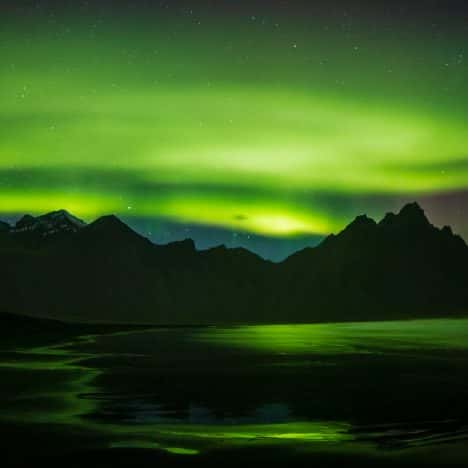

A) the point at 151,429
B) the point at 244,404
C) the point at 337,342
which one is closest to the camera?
the point at 151,429

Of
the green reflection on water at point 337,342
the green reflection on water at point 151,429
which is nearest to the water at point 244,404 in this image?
the green reflection on water at point 151,429

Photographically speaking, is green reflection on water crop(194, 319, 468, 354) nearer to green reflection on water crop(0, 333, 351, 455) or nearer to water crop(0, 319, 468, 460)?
water crop(0, 319, 468, 460)

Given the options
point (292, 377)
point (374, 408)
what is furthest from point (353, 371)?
point (374, 408)

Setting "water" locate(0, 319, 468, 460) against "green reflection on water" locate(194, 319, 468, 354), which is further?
"green reflection on water" locate(194, 319, 468, 354)

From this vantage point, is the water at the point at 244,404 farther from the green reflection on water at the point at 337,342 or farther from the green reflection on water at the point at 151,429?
the green reflection on water at the point at 337,342

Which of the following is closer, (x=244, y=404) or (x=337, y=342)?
(x=244, y=404)

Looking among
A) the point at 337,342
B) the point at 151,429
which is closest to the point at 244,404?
the point at 151,429

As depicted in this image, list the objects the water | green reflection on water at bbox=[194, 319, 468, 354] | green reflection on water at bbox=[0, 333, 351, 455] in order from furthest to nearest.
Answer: green reflection on water at bbox=[194, 319, 468, 354] → the water → green reflection on water at bbox=[0, 333, 351, 455]

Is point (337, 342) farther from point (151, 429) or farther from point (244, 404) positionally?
point (151, 429)

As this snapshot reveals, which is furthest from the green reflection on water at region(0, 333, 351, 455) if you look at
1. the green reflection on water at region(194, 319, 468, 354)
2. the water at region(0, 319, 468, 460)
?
the green reflection on water at region(194, 319, 468, 354)

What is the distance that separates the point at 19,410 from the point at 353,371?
73.4 ft

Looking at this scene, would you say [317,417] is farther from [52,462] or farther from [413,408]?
[52,462]

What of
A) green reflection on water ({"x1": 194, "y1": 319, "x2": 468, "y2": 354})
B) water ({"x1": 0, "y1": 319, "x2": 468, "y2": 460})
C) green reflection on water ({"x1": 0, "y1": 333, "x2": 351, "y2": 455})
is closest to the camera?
green reflection on water ({"x1": 0, "y1": 333, "x2": 351, "y2": 455})

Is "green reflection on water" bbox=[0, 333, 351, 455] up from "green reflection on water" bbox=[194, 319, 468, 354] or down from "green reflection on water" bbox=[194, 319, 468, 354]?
up
